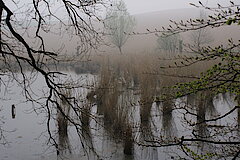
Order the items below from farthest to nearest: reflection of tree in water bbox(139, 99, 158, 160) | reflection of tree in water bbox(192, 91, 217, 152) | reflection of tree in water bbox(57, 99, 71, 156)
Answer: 1. reflection of tree in water bbox(57, 99, 71, 156)
2. reflection of tree in water bbox(192, 91, 217, 152)
3. reflection of tree in water bbox(139, 99, 158, 160)

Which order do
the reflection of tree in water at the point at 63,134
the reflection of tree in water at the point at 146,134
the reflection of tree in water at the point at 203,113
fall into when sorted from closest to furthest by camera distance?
the reflection of tree in water at the point at 146,134, the reflection of tree in water at the point at 203,113, the reflection of tree in water at the point at 63,134

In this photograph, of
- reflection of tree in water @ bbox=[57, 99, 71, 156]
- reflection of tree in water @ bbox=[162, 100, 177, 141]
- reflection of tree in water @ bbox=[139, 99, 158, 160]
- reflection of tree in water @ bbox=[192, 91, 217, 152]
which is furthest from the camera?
reflection of tree in water @ bbox=[162, 100, 177, 141]

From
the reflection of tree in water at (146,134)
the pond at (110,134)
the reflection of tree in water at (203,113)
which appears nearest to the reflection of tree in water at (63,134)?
the pond at (110,134)

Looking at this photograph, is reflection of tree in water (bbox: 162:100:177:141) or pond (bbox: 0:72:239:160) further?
reflection of tree in water (bbox: 162:100:177:141)

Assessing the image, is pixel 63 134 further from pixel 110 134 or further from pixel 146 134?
pixel 146 134

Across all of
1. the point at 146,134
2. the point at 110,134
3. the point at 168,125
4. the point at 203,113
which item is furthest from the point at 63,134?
the point at 203,113

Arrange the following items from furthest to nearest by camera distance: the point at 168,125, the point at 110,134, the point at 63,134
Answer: the point at 168,125, the point at 63,134, the point at 110,134

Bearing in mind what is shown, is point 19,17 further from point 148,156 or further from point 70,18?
point 148,156

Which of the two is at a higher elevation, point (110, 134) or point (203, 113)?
point (203, 113)

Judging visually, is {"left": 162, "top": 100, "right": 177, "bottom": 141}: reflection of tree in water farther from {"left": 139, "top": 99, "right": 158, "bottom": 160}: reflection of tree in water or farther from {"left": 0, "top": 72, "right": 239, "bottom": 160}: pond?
{"left": 139, "top": 99, "right": 158, "bottom": 160}: reflection of tree in water

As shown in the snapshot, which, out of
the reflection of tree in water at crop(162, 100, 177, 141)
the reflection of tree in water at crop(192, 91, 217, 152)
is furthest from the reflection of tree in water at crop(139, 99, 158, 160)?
the reflection of tree in water at crop(192, 91, 217, 152)

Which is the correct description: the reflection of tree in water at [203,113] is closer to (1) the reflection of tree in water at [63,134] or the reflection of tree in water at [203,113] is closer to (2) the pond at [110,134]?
(2) the pond at [110,134]

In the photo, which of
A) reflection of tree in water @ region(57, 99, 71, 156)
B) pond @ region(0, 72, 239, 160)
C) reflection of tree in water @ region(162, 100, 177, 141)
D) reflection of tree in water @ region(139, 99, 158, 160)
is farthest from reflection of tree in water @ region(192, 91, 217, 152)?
reflection of tree in water @ region(57, 99, 71, 156)

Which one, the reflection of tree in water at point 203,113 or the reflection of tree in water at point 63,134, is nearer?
the reflection of tree in water at point 203,113
